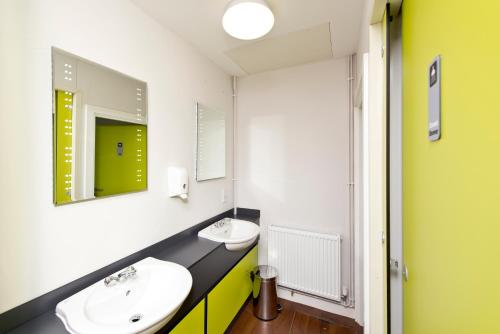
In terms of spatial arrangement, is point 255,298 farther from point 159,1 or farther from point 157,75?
point 159,1

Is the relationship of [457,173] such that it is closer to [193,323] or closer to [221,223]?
[193,323]

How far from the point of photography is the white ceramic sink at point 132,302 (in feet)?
2.60

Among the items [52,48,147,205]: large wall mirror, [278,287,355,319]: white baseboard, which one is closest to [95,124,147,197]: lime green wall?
[52,48,147,205]: large wall mirror

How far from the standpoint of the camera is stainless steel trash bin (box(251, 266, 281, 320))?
1.94 meters

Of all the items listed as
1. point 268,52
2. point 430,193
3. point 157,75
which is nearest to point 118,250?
point 157,75

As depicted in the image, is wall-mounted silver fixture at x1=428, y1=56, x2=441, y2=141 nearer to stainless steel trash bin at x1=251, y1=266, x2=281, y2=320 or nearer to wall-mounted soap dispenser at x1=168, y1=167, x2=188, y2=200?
wall-mounted soap dispenser at x1=168, y1=167, x2=188, y2=200

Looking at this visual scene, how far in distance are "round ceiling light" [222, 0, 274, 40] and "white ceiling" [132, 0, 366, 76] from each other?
4.7 inches

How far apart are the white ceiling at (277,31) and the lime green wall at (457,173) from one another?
0.82m

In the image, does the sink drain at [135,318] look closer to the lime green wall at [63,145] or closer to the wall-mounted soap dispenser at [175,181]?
the lime green wall at [63,145]

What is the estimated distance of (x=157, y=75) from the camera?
150 cm

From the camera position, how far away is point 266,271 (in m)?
2.19

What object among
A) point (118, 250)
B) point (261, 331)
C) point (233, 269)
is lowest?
point (261, 331)

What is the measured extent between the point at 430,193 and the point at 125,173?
58.4 inches

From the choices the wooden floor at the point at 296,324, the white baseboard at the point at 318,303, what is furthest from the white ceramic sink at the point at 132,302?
the white baseboard at the point at 318,303
